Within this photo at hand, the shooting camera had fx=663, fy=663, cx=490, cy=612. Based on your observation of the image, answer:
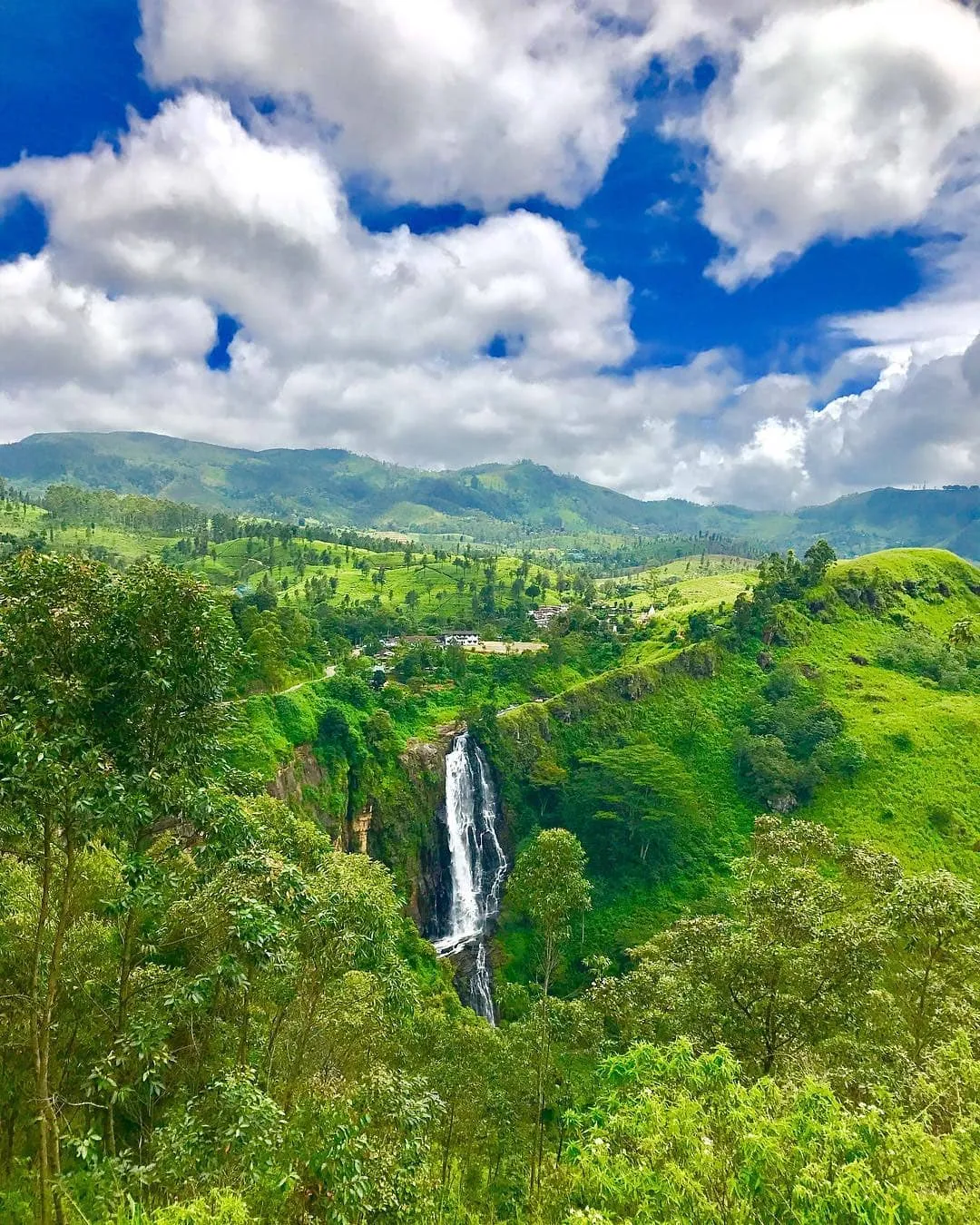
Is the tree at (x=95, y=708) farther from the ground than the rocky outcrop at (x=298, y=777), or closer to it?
farther from the ground

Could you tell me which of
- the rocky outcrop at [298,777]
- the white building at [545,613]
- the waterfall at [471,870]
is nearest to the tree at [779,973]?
the rocky outcrop at [298,777]

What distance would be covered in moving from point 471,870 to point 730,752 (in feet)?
113

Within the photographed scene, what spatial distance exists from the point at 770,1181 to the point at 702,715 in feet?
252

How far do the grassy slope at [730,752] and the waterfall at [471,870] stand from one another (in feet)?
9.48

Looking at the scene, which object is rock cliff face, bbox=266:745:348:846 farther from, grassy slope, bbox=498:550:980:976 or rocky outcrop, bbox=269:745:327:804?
grassy slope, bbox=498:550:980:976

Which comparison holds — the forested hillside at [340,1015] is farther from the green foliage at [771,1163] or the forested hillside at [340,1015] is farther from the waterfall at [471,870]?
the waterfall at [471,870]

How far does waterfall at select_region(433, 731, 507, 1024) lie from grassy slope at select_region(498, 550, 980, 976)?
2.89 meters

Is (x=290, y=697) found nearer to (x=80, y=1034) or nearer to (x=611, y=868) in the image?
(x=611, y=868)

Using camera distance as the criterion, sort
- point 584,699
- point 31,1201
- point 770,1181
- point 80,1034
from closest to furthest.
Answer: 1. point 770,1181
2. point 31,1201
3. point 80,1034
4. point 584,699

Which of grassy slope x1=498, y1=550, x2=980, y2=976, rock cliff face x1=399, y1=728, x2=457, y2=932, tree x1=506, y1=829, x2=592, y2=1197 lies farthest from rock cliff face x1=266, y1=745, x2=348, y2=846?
tree x1=506, y1=829, x2=592, y2=1197

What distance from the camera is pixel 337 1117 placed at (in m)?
13.8

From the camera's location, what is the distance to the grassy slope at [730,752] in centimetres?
6406

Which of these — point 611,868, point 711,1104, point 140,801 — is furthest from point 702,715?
point 140,801

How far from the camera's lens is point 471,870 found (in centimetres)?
6731
